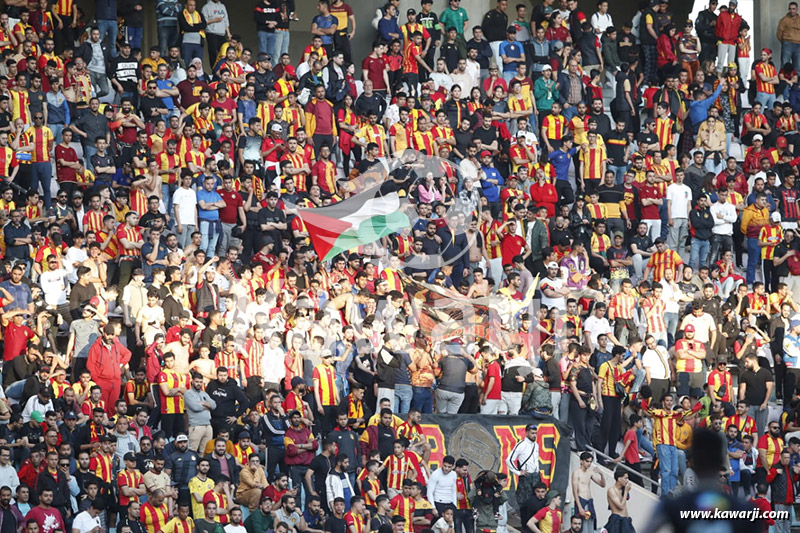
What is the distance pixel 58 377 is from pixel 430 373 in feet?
15.7

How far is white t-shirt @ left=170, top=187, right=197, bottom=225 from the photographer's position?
68.3 ft

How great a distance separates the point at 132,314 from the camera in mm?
18922

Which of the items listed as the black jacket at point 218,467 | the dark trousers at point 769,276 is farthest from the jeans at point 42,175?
the dark trousers at point 769,276

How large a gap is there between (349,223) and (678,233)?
23.9 ft

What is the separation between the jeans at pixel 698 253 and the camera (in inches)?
925

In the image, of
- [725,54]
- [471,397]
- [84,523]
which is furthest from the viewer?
[725,54]

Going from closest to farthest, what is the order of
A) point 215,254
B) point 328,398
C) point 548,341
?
1. point 328,398
2. point 548,341
3. point 215,254

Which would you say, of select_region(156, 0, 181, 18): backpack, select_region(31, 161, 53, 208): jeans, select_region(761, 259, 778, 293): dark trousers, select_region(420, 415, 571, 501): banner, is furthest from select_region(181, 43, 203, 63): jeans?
select_region(761, 259, 778, 293): dark trousers

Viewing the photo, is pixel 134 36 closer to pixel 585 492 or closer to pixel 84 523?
pixel 84 523

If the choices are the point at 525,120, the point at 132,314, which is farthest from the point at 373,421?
the point at 525,120

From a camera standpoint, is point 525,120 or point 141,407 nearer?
point 141,407

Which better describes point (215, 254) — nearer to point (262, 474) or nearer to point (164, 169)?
point (164, 169)

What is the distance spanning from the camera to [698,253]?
77.2 ft

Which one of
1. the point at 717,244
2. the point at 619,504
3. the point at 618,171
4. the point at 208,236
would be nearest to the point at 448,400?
the point at 619,504
